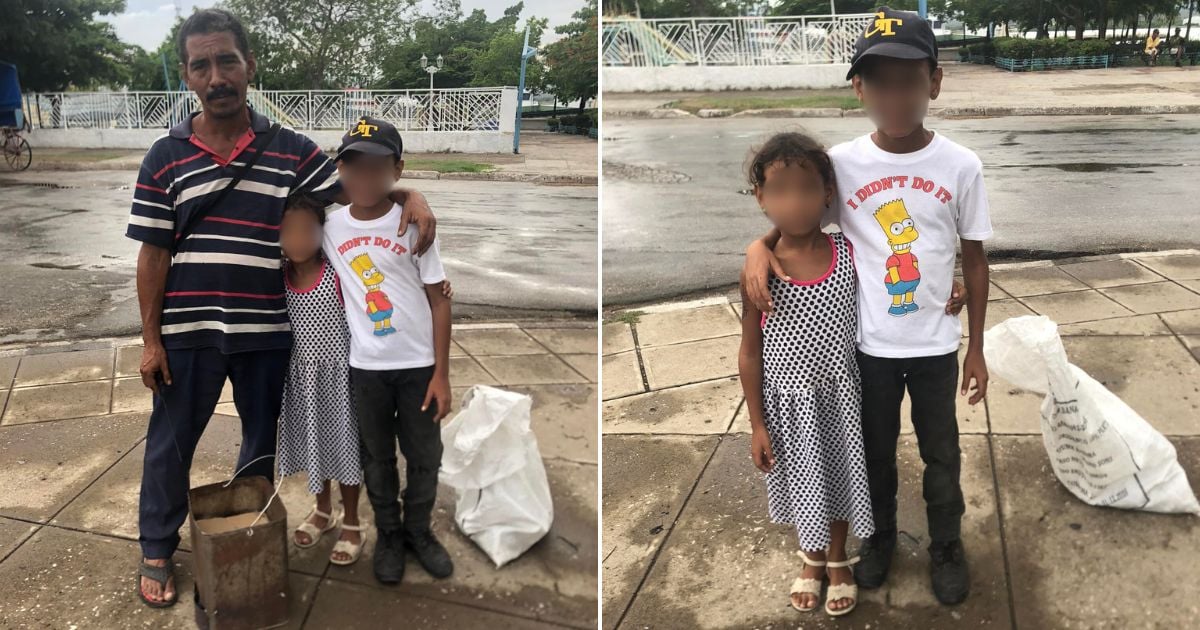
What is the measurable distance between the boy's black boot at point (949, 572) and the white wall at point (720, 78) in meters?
20.6

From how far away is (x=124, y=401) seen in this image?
4.71m

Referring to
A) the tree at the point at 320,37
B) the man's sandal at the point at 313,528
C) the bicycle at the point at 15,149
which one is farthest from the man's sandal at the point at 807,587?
the bicycle at the point at 15,149

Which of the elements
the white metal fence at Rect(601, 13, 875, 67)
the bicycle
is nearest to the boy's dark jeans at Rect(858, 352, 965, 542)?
the bicycle

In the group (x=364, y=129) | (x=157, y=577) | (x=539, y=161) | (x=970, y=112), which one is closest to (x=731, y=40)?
(x=970, y=112)

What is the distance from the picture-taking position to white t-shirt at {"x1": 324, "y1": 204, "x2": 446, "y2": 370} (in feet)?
9.24

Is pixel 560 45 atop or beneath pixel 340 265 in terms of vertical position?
atop

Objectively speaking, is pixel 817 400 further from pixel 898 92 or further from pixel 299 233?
pixel 299 233

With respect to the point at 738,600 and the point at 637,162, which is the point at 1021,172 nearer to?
the point at 637,162

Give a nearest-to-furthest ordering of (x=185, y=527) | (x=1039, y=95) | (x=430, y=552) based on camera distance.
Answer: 1. (x=430, y=552)
2. (x=185, y=527)
3. (x=1039, y=95)

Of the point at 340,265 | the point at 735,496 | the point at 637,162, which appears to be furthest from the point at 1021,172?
the point at 340,265

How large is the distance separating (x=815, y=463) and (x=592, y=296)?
4.53m

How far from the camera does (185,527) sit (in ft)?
11.3

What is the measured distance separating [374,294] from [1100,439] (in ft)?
7.71

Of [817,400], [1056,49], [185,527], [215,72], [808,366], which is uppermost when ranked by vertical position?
[1056,49]
